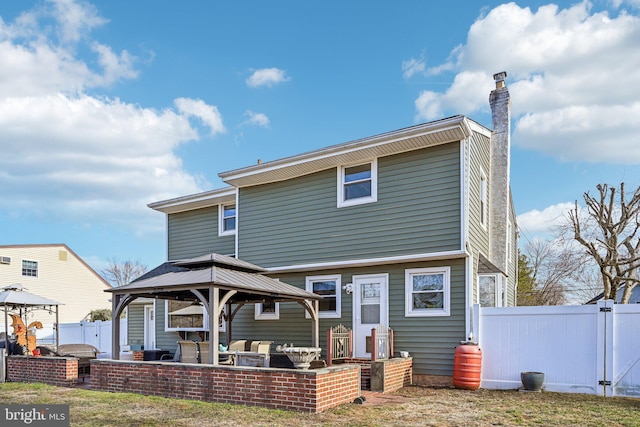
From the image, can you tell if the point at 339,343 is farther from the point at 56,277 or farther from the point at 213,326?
the point at 56,277

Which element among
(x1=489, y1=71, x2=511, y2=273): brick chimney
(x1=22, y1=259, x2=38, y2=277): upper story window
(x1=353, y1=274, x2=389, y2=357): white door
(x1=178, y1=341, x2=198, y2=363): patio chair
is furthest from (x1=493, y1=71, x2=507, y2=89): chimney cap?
(x1=22, y1=259, x2=38, y2=277): upper story window

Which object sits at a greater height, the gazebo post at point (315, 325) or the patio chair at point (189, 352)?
the gazebo post at point (315, 325)

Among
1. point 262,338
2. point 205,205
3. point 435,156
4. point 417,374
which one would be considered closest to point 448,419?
point 417,374

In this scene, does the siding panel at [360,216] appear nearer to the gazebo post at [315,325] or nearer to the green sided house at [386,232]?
the green sided house at [386,232]

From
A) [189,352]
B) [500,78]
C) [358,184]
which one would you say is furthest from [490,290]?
[189,352]

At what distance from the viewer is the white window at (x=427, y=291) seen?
1169 cm

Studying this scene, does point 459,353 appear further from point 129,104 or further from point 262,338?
point 129,104

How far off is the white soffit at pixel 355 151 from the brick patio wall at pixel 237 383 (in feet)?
17.1

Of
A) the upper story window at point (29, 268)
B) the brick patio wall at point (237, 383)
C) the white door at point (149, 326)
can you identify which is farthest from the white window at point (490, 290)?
the upper story window at point (29, 268)

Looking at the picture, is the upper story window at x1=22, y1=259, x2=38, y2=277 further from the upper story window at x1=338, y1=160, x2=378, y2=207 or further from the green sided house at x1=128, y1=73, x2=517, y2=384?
the upper story window at x1=338, y1=160, x2=378, y2=207

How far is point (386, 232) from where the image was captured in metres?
12.4

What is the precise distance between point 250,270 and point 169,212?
664 cm

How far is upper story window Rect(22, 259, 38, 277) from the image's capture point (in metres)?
28.5

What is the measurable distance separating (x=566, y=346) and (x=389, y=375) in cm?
347
